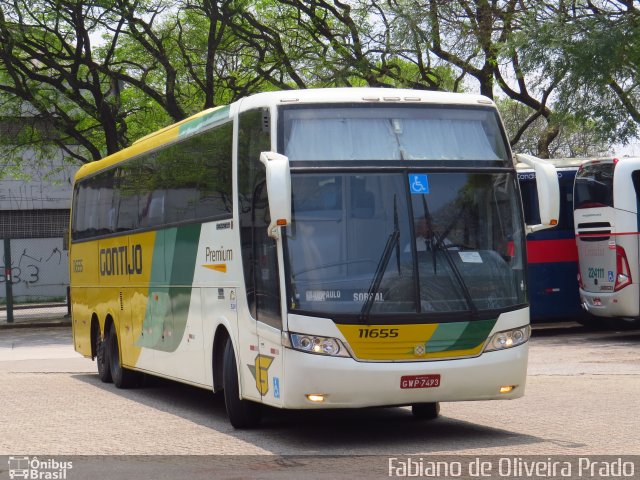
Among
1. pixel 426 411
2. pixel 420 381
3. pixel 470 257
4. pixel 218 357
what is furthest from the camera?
Answer: pixel 218 357

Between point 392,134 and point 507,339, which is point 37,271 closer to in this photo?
point 392,134

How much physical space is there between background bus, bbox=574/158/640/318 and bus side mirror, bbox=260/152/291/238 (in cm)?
1316

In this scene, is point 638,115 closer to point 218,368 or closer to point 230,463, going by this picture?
point 218,368

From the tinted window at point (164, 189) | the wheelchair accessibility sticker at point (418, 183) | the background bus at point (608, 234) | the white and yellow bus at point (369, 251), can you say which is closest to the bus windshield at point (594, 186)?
the background bus at point (608, 234)

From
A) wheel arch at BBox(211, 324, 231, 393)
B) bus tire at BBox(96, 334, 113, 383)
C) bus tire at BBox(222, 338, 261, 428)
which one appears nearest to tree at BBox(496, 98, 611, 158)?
bus tire at BBox(96, 334, 113, 383)

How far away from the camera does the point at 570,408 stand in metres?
12.7

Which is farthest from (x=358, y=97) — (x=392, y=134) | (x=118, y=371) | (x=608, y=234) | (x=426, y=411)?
(x=608, y=234)

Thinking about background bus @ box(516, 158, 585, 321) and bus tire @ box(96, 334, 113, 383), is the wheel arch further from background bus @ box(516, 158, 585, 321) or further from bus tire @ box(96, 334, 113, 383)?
background bus @ box(516, 158, 585, 321)

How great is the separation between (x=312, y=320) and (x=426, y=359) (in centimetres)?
104

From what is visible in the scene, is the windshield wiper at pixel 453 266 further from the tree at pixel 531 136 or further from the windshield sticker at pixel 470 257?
the tree at pixel 531 136

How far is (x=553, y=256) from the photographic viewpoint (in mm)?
24047

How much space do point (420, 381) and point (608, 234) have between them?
12876 millimetres

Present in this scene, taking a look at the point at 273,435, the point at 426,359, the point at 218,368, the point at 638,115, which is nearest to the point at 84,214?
the point at 218,368

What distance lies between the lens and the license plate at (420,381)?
33.4ft
